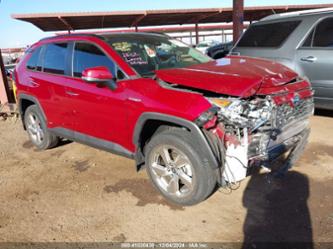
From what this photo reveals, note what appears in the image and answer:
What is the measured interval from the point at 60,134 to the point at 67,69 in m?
1.02

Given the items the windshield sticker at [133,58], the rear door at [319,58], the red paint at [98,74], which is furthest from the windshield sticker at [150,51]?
the rear door at [319,58]

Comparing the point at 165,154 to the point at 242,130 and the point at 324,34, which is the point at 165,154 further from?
the point at 324,34

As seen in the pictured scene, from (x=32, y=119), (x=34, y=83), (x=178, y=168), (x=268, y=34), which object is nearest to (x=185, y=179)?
(x=178, y=168)

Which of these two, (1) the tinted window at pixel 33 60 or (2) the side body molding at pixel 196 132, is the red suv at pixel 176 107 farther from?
(1) the tinted window at pixel 33 60

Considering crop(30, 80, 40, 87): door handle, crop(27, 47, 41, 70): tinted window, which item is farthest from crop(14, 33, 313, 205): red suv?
crop(27, 47, 41, 70): tinted window

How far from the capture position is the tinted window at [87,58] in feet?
13.0

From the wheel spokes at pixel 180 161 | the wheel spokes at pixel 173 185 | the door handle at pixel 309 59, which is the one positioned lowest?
the wheel spokes at pixel 173 185

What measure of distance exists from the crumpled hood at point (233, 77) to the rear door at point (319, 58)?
190 cm

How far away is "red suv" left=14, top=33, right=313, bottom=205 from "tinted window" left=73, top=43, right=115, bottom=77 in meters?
0.01

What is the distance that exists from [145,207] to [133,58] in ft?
5.65

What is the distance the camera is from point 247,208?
3.42 metres

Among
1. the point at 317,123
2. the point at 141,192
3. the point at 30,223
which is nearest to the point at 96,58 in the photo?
the point at 141,192

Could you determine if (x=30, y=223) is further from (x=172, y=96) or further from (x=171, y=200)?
(x=172, y=96)

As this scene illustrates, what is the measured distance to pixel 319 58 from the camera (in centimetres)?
539
